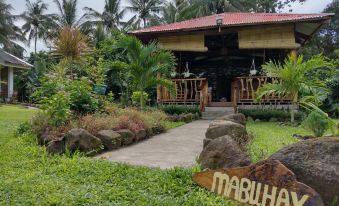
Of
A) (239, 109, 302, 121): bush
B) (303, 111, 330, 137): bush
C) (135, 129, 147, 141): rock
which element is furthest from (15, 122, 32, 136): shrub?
(239, 109, 302, 121): bush

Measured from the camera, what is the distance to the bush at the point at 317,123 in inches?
214

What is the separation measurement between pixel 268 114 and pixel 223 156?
8391 millimetres

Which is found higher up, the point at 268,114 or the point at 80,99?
the point at 80,99

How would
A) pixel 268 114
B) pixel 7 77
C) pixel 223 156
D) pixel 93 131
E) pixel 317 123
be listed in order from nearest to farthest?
1. pixel 223 156
2. pixel 317 123
3. pixel 93 131
4. pixel 268 114
5. pixel 7 77

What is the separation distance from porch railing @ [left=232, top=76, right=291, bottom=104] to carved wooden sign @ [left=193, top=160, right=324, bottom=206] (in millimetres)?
9351

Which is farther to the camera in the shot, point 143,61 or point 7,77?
point 7,77

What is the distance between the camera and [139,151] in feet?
19.6

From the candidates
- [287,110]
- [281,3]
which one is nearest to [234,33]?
[287,110]

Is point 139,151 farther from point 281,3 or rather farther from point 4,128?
point 281,3

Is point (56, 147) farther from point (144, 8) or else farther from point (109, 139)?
point (144, 8)

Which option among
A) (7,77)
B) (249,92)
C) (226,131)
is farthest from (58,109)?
(7,77)

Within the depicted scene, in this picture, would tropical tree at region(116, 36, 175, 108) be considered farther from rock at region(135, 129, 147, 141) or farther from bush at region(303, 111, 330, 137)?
bush at region(303, 111, 330, 137)

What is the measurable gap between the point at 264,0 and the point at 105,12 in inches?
654

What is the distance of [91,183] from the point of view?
13.0ft
